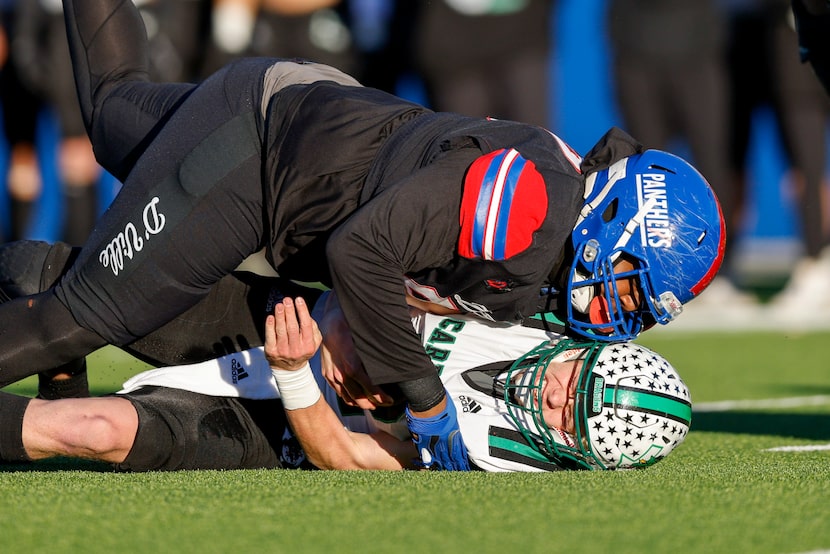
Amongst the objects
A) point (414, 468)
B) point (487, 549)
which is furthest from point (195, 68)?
point (487, 549)

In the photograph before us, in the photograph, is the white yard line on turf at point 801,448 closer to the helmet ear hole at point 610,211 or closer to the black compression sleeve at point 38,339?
the helmet ear hole at point 610,211

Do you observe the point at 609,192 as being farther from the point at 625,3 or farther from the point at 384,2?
the point at 384,2

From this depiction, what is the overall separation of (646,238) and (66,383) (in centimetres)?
184

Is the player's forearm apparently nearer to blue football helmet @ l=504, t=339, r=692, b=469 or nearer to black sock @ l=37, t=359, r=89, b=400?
blue football helmet @ l=504, t=339, r=692, b=469

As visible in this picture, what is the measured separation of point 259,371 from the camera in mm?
3822

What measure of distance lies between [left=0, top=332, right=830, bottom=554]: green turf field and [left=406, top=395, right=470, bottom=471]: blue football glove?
3.1 inches

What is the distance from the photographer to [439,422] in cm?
330

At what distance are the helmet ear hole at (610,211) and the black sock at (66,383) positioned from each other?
1682mm

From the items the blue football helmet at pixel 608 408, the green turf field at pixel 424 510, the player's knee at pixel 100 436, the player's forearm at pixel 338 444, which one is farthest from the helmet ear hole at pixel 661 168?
the player's knee at pixel 100 436

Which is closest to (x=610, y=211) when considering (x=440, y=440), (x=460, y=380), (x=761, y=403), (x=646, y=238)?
(x=646, y=238)

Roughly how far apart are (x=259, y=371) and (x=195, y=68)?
6482 millimetres

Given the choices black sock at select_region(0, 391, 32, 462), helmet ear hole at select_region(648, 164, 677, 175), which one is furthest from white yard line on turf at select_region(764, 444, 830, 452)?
black sock at select_region(0, 391, 32, 462)

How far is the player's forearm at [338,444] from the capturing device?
3.43 metres

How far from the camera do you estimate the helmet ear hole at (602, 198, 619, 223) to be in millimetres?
3406
